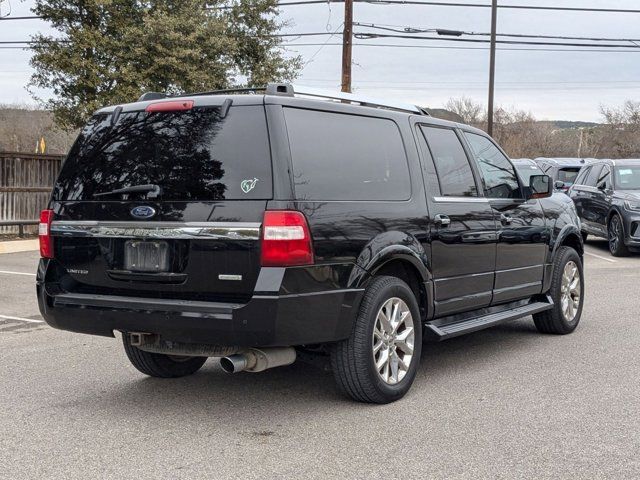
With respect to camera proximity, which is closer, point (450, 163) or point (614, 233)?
point (450, 163)

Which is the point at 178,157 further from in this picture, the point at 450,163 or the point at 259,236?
the point at 450,163

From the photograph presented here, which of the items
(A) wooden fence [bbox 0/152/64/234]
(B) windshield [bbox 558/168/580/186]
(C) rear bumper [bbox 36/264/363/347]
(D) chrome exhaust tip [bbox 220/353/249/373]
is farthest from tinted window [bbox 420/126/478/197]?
(B) windshield [bbox 558/168/580/186]

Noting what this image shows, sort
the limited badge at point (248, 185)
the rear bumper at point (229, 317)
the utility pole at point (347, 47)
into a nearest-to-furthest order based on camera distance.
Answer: the rear bumper at point (229, 317), the limited badge at point (248, 185), the utility pole at point (347, 47)

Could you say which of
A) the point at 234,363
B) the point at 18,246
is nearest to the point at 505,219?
the point at 234,363

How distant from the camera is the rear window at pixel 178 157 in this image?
15.2ft

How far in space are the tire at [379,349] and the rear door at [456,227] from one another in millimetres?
469

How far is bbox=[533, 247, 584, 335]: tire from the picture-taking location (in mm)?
7535

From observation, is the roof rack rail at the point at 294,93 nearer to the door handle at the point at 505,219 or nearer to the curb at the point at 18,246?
the door handle at the point at 505,219

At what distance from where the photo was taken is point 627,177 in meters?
15.9

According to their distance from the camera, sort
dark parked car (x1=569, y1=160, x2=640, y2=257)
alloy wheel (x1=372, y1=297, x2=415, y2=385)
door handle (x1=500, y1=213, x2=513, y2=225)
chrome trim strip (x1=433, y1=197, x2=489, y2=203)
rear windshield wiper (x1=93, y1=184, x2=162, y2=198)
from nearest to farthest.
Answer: rear windshield wiper (x1=93, y1=184, x2=162, y2=198) < alloy wheel (x1=372, y1=297, x2=415, y2=385) < chrome trim strip (x1=433, y1=197, x2=489, y2=203) < door handle (x1=500, y1=213, x2=513, y2=225) < dark parked car (x1=569, y1=160, x2=640, y2=257)

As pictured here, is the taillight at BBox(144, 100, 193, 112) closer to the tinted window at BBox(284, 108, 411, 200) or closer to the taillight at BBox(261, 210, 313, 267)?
the tinted window at BBox(284, 108, 411, 200)

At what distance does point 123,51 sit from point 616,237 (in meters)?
12.0

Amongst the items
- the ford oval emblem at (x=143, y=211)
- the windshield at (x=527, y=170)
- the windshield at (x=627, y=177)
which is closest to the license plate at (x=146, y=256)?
the ford oval emblem at (x=143, y=211)

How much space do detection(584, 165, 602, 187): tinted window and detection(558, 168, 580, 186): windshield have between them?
13.9 ft
